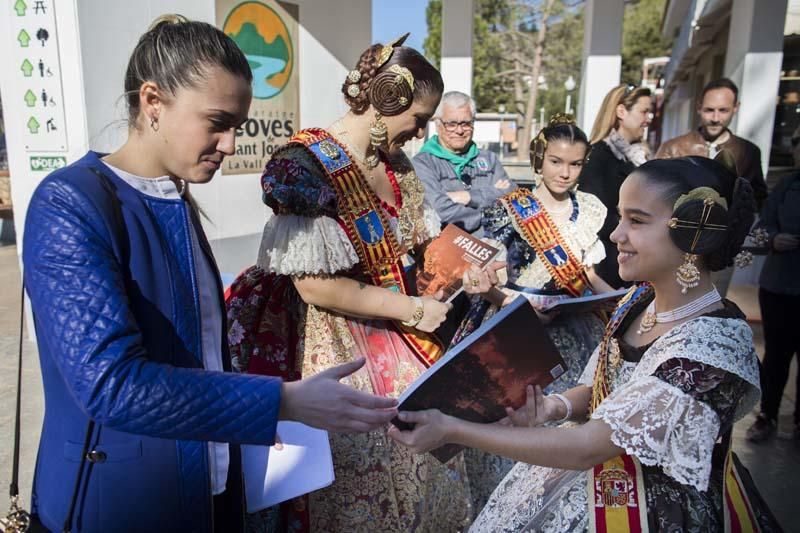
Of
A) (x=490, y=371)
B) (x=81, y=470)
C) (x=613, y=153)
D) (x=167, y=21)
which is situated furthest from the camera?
(x=613, y=153)

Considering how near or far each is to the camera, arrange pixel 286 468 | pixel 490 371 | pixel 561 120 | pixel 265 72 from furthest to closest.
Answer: pixel 265 72
pixel 561 120
pixel 286 468
pixel 490 371

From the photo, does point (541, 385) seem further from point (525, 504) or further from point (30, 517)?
point (30, 517)

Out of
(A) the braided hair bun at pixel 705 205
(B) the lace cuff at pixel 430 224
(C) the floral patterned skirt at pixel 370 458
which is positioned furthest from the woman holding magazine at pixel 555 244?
(A) the braided hair bun at pixel 705 205

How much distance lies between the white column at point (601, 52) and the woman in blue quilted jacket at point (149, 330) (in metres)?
7.41

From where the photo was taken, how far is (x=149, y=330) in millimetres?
1095

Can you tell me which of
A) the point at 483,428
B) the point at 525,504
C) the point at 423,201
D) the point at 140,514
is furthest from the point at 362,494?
the point at 423,201

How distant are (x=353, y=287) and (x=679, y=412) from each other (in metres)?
0.95

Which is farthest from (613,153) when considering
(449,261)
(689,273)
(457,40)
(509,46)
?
(509,46)

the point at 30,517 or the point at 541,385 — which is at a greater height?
the point at 541,385

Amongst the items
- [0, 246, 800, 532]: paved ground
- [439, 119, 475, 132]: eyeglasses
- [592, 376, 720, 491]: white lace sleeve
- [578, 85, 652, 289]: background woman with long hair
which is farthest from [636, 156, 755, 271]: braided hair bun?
[439, 119, 475, 132]: eyeglasses

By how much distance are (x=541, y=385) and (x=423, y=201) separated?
2.97ft

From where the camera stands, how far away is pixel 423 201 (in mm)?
2211

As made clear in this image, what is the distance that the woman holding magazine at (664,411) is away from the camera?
4.22 feet

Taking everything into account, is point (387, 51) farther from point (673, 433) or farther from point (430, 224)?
point (673, 433)
